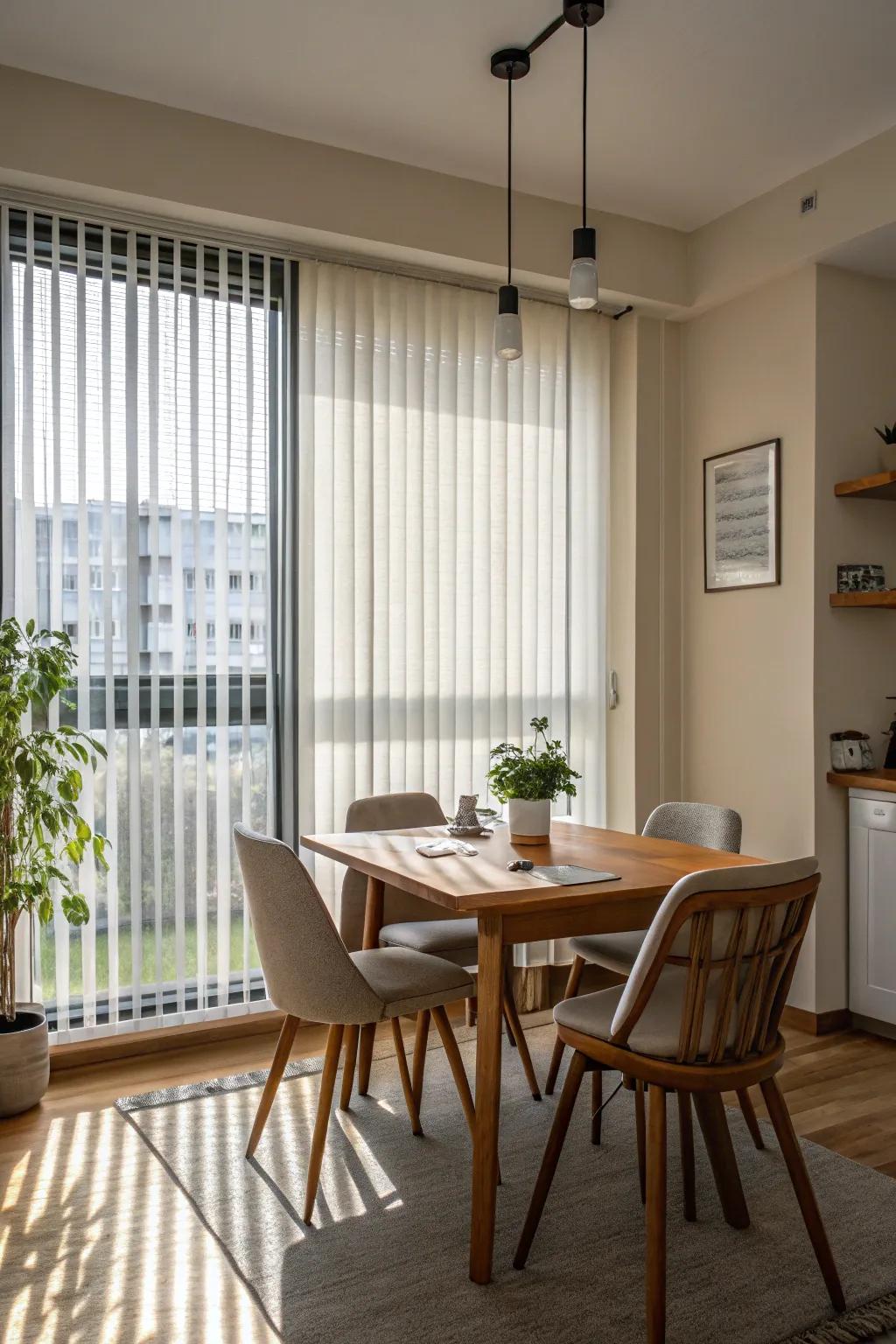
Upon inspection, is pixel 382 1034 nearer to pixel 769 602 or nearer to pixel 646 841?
pixel 646 841

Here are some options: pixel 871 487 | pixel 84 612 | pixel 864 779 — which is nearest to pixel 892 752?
pixel 864 779

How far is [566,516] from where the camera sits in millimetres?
4098

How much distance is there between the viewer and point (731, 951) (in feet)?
6.15

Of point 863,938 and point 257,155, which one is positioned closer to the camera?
point 257,155

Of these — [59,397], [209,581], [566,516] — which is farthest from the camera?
[566,516]

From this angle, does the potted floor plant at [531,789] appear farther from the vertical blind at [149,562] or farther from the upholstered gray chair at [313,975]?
the vertical blind at [149,562]

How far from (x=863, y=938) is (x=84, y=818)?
8.55 feet

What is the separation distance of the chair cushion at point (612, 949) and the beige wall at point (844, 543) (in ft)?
3.39

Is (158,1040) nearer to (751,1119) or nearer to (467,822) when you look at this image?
(467,822)

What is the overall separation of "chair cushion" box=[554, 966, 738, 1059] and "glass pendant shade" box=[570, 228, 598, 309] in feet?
5.17

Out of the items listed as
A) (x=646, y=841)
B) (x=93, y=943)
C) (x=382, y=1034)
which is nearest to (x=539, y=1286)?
(x=646, y=841)

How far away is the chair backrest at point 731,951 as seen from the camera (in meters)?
1.84

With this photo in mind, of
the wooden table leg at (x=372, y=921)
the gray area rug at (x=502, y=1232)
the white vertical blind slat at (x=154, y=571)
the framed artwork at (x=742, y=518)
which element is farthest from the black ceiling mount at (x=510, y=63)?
the gray area rug at (x=502, y=1232)

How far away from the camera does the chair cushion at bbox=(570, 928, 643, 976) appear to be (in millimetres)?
2789
